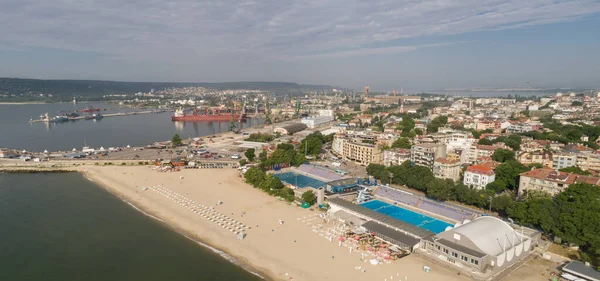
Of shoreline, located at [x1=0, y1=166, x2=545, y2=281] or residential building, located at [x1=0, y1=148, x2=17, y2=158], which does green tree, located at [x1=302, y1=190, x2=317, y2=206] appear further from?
residential building, located at [x1=0, y1=148, x2=17, y2=158]

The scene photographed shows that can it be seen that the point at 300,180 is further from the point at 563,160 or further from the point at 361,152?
the point at 563,160

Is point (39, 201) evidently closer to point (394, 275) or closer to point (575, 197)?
point (394, 275)

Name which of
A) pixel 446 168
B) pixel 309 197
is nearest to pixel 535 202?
pixel 446 168

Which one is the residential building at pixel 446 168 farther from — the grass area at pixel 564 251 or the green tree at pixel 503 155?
the grass area at pixel 564 251

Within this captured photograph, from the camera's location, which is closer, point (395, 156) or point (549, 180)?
point (549, 180)

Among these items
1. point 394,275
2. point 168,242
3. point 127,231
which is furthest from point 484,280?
point 127,231

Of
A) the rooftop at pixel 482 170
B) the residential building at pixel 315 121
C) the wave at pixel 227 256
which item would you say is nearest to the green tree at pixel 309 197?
the wave at pixel 227 256
